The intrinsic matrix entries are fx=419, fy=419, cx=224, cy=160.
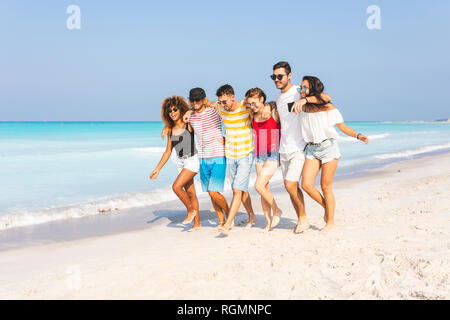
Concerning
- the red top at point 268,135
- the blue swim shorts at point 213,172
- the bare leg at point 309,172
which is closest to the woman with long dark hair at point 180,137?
the blue swim shorts at point 213,172

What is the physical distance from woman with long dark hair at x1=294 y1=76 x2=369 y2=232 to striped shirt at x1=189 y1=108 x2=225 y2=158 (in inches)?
42.2

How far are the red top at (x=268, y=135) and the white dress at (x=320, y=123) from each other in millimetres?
388

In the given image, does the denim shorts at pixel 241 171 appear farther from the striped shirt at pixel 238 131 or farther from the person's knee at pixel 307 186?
the person's knee at pixel 307 186

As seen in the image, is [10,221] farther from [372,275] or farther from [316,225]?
[372,275]

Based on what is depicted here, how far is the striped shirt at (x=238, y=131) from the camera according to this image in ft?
16.6

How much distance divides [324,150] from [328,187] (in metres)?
0.48

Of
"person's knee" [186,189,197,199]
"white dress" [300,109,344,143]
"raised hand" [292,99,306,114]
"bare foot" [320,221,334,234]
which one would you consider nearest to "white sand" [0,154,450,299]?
"bare foot" [320,221,334,234]

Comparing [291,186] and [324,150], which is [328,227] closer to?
[291,186]

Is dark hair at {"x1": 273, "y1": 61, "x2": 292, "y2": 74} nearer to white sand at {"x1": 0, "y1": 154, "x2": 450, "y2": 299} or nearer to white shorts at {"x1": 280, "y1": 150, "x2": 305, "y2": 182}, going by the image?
white shorts at {"x1": 280, "y1": 150, "x2": 305, "y2": 182}

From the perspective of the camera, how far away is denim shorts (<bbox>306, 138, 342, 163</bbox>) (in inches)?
190

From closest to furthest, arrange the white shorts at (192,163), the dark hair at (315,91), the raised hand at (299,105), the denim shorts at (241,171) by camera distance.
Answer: the raised hand at (299,105) → the dark hair at (315,91) → the denim shorts at (241,171) → the white shorts at (192,163)

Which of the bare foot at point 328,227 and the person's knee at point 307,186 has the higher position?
the person's knee at point 307,186

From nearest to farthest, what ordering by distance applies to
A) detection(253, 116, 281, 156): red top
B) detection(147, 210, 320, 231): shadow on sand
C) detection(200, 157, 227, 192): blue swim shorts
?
detection(253, 116, 281, 156): red top → detection(200, 157, 227, 192): blue swim shorts → detection(147, 210, 320, 231): shadow on sand
